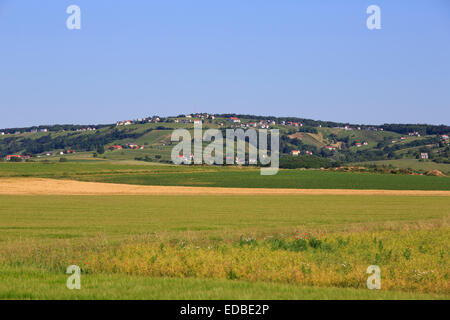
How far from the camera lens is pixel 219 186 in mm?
79062

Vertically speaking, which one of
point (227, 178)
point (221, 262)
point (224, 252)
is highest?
point (221, 262)

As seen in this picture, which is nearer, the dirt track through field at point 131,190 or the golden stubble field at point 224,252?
the golden stubble field at point 224,252

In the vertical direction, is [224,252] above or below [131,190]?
above

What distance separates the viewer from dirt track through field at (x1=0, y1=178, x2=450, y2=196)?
214ft

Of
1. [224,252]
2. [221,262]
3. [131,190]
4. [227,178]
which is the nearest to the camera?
[221,262]

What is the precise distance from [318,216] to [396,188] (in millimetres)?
44089

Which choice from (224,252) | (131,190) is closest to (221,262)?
(224,252)

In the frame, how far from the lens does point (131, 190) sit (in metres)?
69.4

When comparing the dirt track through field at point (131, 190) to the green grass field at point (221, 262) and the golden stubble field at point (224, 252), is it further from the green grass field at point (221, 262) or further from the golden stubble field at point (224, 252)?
the green grass field at point (221, 262)

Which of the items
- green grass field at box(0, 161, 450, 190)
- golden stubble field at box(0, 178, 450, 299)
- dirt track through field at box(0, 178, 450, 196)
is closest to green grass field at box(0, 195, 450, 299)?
golden stubble field at box(0, 178, 450, 299)

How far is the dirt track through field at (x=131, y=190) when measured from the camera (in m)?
65.1

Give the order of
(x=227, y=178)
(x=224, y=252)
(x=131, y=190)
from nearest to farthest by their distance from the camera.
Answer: (x=224, y=252) → (x=131, y=190) → (x=227, y=178)

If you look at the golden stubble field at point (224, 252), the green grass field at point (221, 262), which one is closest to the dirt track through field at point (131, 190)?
the golden stubble field at point (224, 252)

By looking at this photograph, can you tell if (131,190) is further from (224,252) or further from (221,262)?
(221,262)
